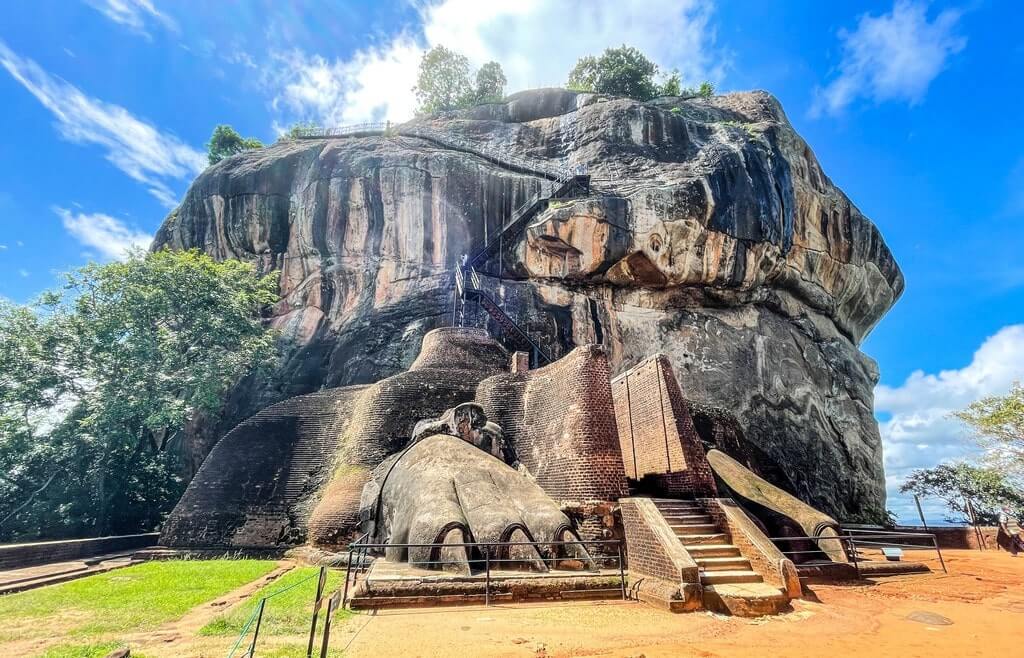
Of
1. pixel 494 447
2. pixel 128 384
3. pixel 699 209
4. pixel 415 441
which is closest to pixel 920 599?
pixel 494 447

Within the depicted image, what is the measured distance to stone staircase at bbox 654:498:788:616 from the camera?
6312 mm

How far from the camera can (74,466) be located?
15.1 m

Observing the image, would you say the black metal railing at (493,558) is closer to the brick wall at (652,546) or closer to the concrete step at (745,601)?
the brick wall at (652,546)

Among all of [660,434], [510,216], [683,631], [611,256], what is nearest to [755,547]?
[683,631]

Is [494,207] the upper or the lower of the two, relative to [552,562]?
upper

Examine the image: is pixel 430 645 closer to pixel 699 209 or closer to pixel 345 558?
pixel 345 558

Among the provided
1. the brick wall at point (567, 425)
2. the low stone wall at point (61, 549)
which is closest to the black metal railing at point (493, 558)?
the brick wall at point (567, 425)

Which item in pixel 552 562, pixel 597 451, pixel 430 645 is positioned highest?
pixel 597 451

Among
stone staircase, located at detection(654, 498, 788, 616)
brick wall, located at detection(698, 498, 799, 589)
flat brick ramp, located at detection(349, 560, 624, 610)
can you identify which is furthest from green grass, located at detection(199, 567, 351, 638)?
brick wall, located at detection(698, 498, 799, 589)

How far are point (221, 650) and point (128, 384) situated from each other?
14.7m

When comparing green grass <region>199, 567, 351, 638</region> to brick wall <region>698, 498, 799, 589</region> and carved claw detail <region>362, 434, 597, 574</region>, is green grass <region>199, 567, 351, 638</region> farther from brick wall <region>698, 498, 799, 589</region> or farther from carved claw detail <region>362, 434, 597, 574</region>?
brick wall <region>698, 498, 799, 589</region>

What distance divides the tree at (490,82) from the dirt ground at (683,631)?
3861 centimetres

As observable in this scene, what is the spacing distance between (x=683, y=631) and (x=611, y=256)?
18.6m

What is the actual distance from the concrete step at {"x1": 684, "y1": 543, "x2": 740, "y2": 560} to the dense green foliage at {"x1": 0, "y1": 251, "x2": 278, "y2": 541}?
1563 centimetres
